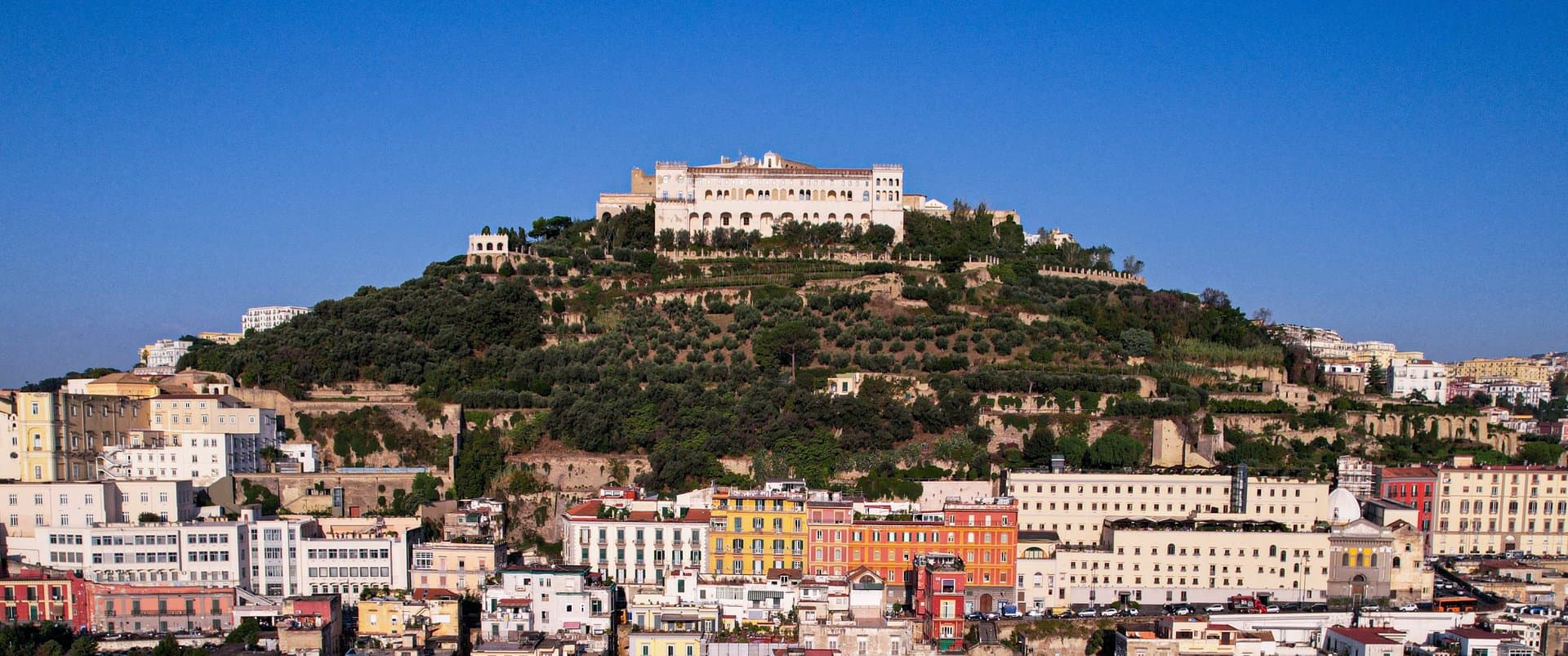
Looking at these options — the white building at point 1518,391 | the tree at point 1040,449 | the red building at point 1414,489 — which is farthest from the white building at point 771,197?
the white building at point 1518,391

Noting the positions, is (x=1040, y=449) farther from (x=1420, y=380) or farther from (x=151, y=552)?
(x=1420, y=380)

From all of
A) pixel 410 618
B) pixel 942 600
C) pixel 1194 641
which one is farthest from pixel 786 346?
pixel 1194 641

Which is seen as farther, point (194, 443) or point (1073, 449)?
point (1073, 449)

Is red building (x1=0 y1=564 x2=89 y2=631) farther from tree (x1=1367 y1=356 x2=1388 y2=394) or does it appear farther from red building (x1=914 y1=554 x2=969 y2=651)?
tree (x1=1367 y1=356 x2=1388 y2=394)

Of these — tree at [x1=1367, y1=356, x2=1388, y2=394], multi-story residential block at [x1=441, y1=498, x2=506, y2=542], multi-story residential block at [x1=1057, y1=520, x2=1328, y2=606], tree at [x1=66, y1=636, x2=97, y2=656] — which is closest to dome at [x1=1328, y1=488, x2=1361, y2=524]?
multi-story residential block at [x1=1057, y1=520, x2=1328, y2=606]

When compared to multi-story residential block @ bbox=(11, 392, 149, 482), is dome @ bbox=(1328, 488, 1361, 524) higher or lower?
lower

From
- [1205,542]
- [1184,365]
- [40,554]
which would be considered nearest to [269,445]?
[40,554]
